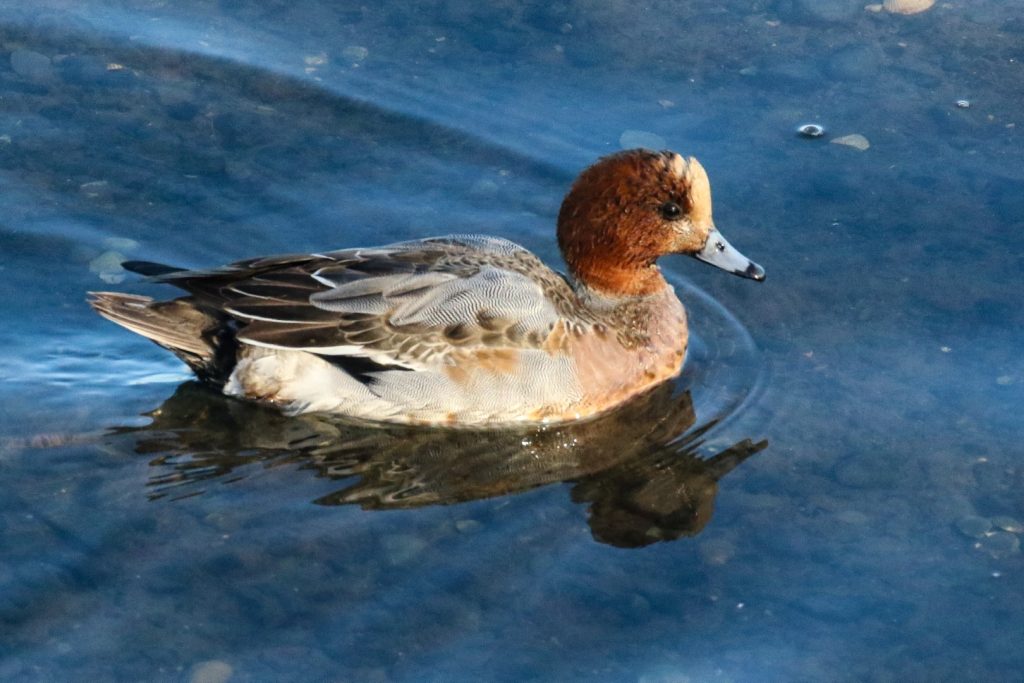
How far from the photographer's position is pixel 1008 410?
6.95 m

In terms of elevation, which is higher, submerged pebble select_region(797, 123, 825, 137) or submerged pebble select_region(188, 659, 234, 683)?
submerged pebble select_region(797, 123, 825, 137)

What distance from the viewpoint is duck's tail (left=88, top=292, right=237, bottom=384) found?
276 inches

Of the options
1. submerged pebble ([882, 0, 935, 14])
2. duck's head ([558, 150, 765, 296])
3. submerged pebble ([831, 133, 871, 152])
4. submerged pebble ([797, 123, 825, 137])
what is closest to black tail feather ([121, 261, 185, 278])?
duck's head ([558, 150, 765, 296])

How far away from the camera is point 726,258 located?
7309mm

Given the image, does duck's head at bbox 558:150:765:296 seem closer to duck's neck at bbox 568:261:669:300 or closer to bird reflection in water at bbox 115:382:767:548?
duck's neck at bbox 568:261:669:300

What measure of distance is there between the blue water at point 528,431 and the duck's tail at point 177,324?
0.96 feet

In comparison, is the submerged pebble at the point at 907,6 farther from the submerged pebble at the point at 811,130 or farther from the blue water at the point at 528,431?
→ the submerged pebble at the point at 811,130

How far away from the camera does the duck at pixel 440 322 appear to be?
6.92 meters

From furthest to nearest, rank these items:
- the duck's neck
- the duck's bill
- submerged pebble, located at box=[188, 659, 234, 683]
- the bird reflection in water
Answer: the duck's neck < the duck's bill < the bird reflection in water < submerged pebble, located at box=[188, 659, 234, 683]

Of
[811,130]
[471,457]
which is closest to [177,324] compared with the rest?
[471,457]

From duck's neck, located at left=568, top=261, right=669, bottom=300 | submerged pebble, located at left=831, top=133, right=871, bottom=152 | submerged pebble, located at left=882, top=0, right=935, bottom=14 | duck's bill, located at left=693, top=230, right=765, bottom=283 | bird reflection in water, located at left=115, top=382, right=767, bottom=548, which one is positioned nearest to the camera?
bird reflection in water, located at left=115, top=382, right=767, bottom=548

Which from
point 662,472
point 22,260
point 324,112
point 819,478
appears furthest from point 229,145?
point 819,478

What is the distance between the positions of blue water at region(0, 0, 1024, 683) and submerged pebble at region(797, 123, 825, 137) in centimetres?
5

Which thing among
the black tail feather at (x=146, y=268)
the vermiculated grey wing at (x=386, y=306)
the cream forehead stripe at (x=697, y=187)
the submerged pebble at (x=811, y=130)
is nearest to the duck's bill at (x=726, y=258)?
the cream forehead stripe at (x=697, y=187)
